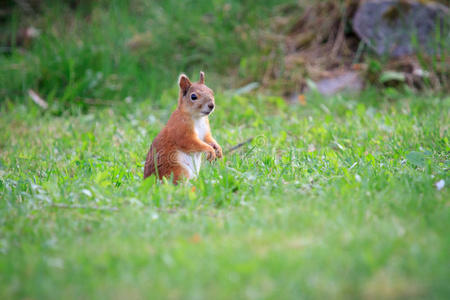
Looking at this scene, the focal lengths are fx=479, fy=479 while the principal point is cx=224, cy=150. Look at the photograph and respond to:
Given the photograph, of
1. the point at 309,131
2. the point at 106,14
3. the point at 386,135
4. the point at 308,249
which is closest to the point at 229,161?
the point at 309,131

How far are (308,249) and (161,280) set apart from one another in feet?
2.13

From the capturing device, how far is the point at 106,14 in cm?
848

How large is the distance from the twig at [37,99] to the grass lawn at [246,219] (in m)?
1.48

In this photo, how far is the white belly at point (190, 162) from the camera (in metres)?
3.38

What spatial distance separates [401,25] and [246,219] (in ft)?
15.4

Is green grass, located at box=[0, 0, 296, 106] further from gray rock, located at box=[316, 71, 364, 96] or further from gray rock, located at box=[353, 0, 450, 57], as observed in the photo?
gray rock, located at box=[353, 0, 450, 57]

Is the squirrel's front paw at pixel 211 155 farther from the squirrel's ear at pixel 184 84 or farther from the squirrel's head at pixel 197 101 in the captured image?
the squirrel's ear at pixel 184 84

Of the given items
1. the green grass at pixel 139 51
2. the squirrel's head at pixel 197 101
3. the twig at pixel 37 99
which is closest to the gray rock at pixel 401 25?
the green grass at pixel 139 51

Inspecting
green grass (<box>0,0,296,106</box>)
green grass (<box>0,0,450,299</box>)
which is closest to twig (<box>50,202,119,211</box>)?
green grass (<box>0,0,450,299</box>)

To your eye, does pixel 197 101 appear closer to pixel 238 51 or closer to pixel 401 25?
pixel 238 51

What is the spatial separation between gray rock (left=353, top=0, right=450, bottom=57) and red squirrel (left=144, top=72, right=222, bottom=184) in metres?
3.53

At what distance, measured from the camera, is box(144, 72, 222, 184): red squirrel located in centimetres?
334

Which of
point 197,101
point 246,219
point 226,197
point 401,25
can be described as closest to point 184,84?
point 197,101

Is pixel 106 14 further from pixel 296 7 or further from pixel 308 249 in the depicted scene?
pixel 308 249
